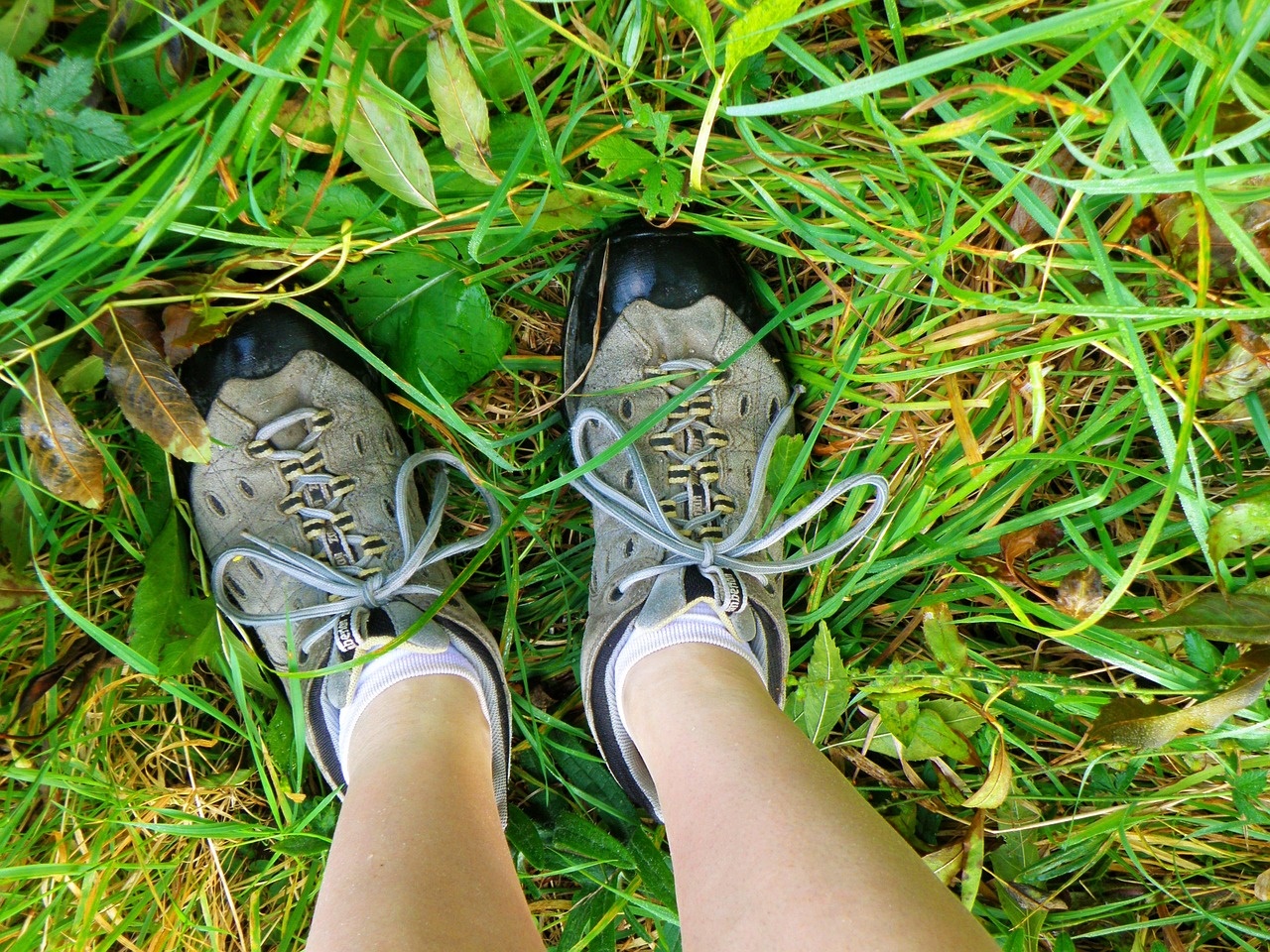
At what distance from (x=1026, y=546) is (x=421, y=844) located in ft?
3.36

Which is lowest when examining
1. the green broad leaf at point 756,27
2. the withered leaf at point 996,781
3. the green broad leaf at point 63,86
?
the withered leaf at point 996,781

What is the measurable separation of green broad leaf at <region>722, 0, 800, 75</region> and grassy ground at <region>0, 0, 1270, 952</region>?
0.11 feet

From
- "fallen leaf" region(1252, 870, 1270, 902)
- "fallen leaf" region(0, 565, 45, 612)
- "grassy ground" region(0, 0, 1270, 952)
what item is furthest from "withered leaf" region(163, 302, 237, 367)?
"fallen leaf" region(1252, 870, 1270, 902)

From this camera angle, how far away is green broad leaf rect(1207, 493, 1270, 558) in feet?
3.59

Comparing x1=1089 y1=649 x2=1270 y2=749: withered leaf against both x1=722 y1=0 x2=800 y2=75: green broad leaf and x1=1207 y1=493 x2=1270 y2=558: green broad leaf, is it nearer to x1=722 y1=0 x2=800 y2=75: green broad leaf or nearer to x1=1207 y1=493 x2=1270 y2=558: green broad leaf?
x1=1207 y1=493 x2=1270 y2=558: green broad leaf

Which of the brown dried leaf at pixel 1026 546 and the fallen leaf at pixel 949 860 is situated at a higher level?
the brown dried leaf at pixel 1026 546

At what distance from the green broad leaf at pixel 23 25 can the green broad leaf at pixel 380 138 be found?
0.36m

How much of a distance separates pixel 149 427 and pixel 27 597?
373 millimetres

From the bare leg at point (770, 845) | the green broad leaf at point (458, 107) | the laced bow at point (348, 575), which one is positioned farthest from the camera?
the laced bow at point (348, 575)

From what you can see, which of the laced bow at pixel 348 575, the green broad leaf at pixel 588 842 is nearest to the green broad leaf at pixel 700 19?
the laced bow at pixel 348 575

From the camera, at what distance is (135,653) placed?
4.09 feet

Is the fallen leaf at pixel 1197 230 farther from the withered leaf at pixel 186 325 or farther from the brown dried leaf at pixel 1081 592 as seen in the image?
the withered leaf at pixel 186 325

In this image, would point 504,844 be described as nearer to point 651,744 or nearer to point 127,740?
point 651,744

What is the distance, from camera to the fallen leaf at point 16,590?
4.14 ft
